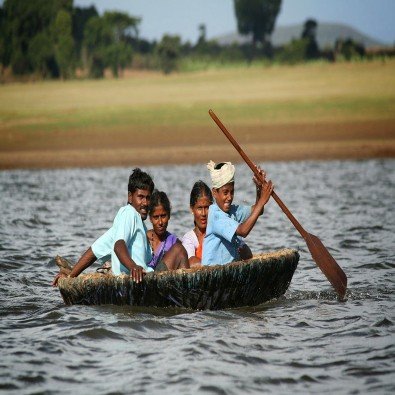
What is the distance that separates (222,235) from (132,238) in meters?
0.74

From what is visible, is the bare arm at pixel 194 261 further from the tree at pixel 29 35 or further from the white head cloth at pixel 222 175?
the tree at pixel 29 35

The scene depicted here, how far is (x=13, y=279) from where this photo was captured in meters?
10.1

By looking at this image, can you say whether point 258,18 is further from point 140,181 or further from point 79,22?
point 140,181

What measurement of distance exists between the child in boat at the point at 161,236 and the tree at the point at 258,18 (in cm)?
4762

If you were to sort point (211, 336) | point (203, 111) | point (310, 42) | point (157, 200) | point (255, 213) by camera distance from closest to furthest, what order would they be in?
point (211, 336) → point (255, 213) → point (157, 200) → point (203, 111) → point (310, 42)

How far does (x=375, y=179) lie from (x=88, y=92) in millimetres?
15208

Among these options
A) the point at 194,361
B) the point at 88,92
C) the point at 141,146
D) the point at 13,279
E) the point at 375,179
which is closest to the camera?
the point at 194,361

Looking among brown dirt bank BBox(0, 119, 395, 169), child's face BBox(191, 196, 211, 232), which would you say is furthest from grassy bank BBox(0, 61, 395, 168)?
child's face BBox(191, 196, 211, 232)

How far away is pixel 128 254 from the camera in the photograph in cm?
779

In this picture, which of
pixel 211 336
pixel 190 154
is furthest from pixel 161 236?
pixel 190 154

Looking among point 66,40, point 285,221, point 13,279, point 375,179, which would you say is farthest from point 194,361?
point 66,40

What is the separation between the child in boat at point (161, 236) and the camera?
8133 mm

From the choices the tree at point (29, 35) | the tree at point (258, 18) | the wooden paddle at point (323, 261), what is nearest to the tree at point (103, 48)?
the tree at point (29, 35)

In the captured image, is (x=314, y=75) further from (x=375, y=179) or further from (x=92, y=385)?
(x=92, y=385)
